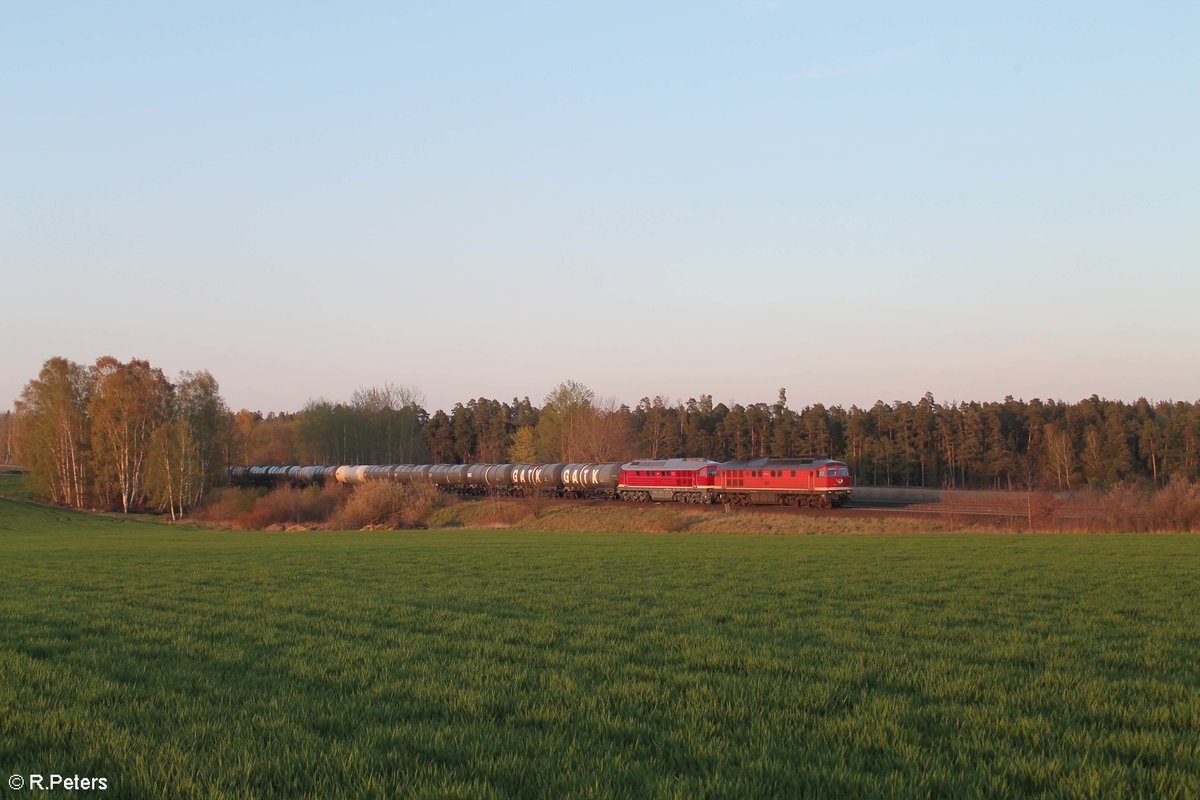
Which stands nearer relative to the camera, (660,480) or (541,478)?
(660,480)

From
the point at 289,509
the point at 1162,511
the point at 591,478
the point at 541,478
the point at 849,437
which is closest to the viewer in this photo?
the point at 1162,511

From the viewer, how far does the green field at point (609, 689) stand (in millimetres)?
5352

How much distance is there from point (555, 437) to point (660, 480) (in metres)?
42.7

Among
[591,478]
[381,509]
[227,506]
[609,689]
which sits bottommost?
[227,506]

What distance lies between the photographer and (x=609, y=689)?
761cm

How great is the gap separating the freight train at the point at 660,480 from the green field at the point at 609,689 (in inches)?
1485

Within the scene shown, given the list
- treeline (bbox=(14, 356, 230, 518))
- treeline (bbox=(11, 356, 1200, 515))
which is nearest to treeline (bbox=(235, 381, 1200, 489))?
treeline (bbox=(11, 356, 1200, 515))

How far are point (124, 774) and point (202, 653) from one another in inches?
180

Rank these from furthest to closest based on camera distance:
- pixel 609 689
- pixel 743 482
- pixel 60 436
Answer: pixel 60 436
pixel 743 482
pixel 609 689

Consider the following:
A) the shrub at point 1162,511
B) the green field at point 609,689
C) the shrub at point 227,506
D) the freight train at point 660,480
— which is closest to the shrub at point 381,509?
the freight train at point 660,480

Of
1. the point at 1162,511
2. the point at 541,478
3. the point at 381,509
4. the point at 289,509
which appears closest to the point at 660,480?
the point at 541,478

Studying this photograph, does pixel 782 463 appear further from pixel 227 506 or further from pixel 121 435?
pixel 121 435

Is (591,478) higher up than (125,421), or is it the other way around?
(125,421)

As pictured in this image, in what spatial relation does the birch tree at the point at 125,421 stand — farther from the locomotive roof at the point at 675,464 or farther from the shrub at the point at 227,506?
the locomotive roof at the point at 675,464
